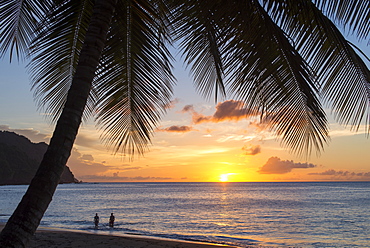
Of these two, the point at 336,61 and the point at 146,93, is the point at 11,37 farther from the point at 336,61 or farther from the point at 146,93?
the point at 336,61

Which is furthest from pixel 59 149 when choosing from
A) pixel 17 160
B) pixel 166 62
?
pixel 17 160

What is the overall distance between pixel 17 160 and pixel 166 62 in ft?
501

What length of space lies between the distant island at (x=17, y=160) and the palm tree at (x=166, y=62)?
141 m

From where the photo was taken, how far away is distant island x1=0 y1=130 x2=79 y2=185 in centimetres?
13488

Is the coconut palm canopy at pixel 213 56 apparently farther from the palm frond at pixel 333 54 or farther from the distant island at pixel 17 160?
the distant island at pixel 17 160

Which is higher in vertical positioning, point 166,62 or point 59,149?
point 166,62

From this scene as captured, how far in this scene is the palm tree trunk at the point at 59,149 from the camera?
6.87 feet

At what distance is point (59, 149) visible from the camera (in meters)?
2.42

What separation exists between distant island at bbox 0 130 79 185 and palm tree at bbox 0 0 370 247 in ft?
462

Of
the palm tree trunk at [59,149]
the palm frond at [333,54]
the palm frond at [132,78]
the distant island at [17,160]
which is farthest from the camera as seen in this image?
the distant island at [17,160]

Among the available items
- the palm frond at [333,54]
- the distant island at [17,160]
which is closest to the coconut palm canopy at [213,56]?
the palm frond at [333,54]

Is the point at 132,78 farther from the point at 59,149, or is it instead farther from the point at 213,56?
the point at 59,149

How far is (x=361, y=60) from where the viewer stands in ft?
10.8

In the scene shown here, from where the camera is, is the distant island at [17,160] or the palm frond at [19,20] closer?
the palm frond at [19,20]
